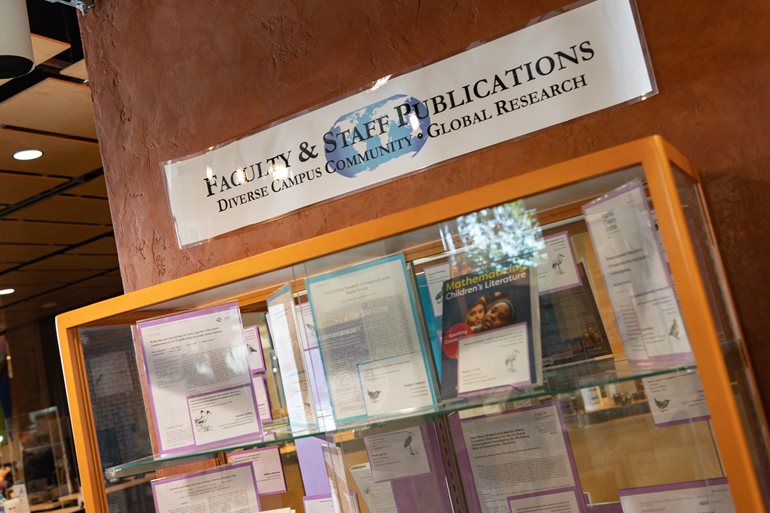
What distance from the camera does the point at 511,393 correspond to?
151 centimetres

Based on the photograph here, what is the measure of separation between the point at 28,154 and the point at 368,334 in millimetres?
3808

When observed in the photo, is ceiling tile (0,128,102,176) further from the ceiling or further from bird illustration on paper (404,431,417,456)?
bird illustration on paper (404,431,417,456)

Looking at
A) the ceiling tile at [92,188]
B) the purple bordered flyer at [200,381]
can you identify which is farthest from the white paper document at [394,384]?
the ceiling tile at [92,188]

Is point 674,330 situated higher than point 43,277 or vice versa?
point 43,277

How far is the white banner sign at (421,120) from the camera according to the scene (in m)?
1.82

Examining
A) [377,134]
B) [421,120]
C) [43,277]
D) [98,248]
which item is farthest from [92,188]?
[421,120]

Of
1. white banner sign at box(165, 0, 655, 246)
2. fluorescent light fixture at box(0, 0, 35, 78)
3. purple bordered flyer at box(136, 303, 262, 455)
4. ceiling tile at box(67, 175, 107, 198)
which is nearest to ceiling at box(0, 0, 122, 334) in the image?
ceiling tile at box(67, 175, 107, 198)

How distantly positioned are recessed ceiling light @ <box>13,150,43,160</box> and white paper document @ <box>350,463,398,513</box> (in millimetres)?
3779

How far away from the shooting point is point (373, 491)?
5.42 ft

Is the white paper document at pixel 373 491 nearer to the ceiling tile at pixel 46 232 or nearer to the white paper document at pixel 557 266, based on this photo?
the white paper document at pixel 557 266

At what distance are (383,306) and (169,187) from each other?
1083 mm

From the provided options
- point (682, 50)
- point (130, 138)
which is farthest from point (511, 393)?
point (130, 138)

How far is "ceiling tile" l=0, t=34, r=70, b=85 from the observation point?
3.14m

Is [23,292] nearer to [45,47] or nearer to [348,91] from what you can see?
[45,47]
